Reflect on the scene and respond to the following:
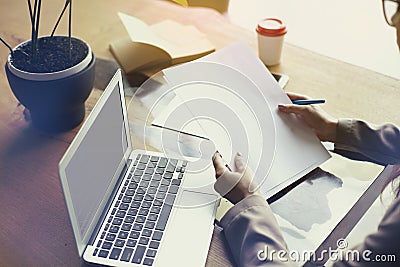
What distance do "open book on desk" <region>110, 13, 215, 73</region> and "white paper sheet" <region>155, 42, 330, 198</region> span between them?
9 centimetres

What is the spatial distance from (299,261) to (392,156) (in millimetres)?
288

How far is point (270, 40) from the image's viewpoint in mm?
1044

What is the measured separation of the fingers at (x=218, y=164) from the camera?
80 cm

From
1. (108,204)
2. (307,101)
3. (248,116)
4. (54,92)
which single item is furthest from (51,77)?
(307,101)

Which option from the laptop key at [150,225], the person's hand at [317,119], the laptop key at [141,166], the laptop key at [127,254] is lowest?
the laptop key at [127,254]

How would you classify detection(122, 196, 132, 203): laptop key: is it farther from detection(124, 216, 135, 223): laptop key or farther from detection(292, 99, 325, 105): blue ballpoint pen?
detection(292, 99, 325, 105): blue ballpoint pen

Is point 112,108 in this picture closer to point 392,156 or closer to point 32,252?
point 32,252

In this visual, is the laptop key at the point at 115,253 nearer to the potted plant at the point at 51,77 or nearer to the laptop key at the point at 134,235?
the laptop key at the point at 134,235

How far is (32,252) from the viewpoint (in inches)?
27.4

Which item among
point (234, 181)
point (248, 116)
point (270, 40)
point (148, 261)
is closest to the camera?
point (148, 261)

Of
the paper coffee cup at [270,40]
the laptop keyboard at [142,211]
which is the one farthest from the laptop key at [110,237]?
the paper coffee cup at [270,40]

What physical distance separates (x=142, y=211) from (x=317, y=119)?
0.37 m

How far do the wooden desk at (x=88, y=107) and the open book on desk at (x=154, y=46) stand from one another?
4 centimetres

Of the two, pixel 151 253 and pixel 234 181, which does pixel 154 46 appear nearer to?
pixel 234 181
